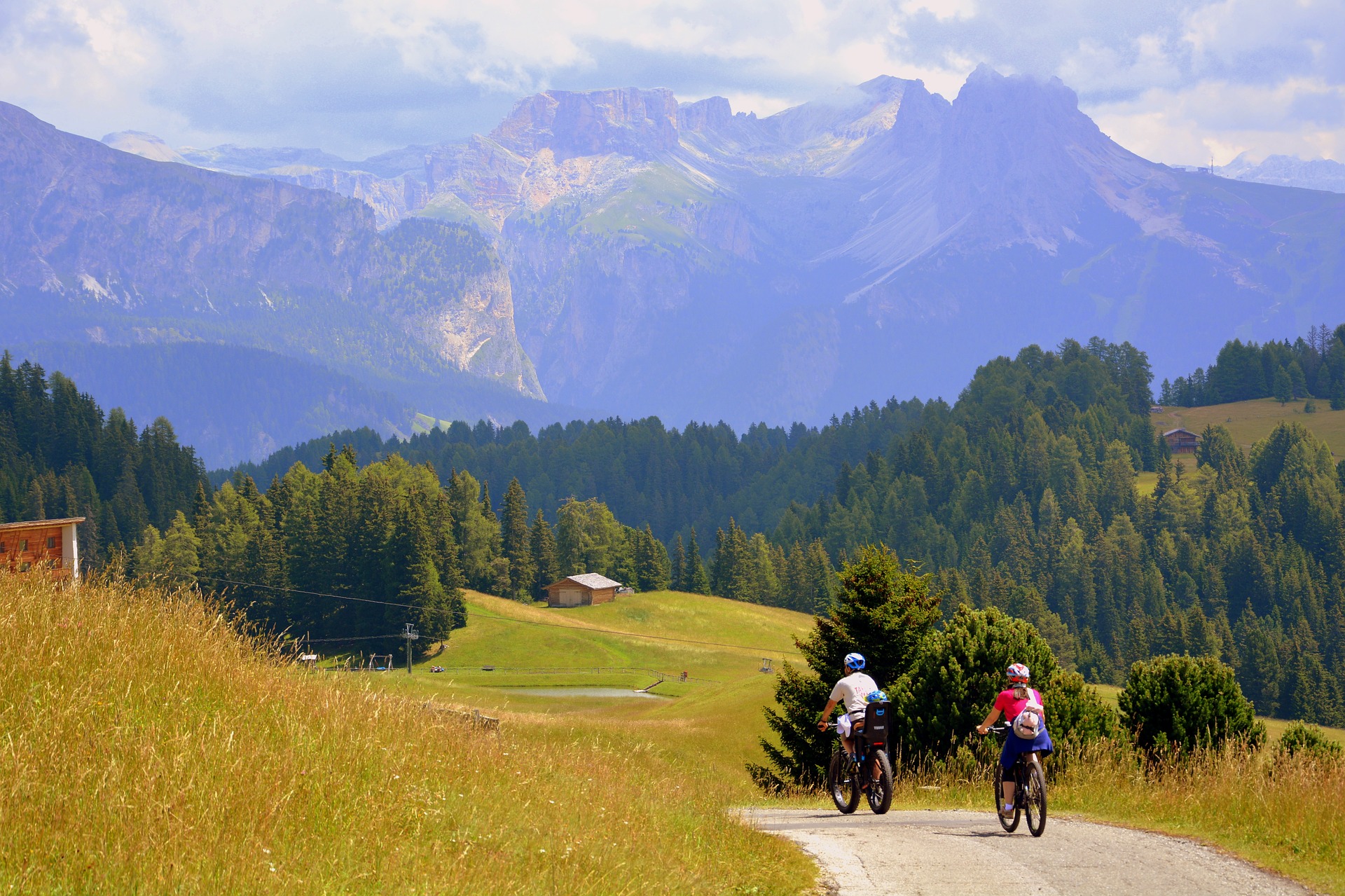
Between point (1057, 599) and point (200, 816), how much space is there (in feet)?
619

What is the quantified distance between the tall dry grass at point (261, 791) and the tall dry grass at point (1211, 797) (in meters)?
6.33

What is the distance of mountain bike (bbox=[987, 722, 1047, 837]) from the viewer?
52.1 feet

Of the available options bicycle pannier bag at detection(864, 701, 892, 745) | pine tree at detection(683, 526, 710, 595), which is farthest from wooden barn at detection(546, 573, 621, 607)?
bicycle pannier bag at detection(864, 701, 892, 745)

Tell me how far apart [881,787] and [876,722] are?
1.26 meters

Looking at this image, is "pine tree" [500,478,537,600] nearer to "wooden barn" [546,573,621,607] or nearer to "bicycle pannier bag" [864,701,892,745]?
"wooden barn" [546,573,621,607]

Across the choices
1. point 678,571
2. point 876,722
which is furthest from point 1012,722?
point 678,571

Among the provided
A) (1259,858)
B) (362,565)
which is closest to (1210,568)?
(362,565)

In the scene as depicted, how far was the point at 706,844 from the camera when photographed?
13258 millimetres

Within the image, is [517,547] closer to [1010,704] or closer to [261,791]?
[1010,704]

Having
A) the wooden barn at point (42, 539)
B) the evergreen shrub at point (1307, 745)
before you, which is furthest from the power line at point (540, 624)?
the evergreen shrub at point (1307, 745)

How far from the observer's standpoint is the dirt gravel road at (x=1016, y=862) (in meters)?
12.6

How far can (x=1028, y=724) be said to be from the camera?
16219 mm

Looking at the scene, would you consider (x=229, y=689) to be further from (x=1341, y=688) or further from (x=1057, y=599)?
(x=1057, y=599)

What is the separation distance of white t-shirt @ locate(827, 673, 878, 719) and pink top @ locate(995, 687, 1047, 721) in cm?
195
